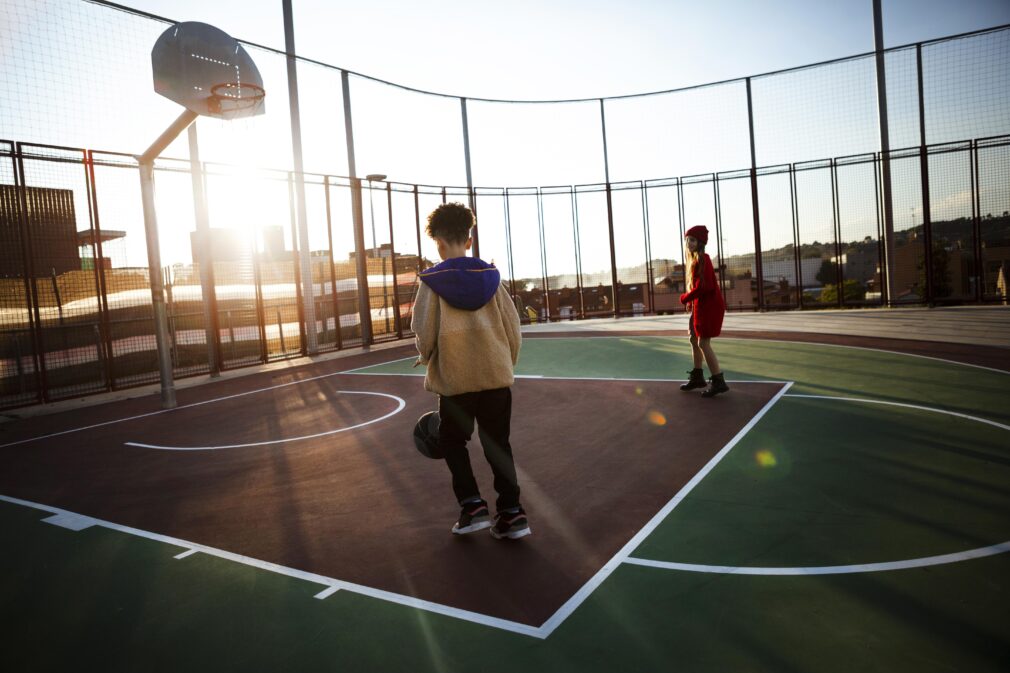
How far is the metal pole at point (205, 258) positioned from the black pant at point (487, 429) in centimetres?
947

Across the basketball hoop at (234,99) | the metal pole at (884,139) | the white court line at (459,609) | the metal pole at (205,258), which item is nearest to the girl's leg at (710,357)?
the white court line at (459,609)

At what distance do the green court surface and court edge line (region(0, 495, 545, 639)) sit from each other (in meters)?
0.04

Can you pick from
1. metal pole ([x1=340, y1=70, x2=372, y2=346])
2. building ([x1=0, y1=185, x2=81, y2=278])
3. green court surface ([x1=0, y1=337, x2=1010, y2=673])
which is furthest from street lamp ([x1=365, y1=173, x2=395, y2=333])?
green court surface ([x1=0, y1=337, x2=1010, y2=673])

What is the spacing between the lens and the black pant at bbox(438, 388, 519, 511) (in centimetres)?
351

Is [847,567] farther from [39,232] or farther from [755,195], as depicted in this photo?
[755,195]

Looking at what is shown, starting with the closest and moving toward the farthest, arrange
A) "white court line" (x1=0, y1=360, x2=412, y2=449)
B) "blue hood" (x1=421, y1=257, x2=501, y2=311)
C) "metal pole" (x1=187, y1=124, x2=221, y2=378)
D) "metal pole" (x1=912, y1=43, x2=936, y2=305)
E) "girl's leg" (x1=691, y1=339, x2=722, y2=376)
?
"blue hood" (x1=421, y1=257, x2=501, y2=311) → "girl's leg" (x1=691, y1=339, x2=722, y2=376) → "white court line" (x1=0, y1=360, x2=412, y2=449) → "metal pole" (x1=187, y1=124, x2=221, y2=378) → "metal pole" (x1=912, y1=43, x2=936, y2=305)

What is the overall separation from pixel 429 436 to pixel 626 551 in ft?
4.09

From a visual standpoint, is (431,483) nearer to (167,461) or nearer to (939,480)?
(167,461)

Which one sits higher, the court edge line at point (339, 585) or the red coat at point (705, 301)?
the red coat at point (705, 301)

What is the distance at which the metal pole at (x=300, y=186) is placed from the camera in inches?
522

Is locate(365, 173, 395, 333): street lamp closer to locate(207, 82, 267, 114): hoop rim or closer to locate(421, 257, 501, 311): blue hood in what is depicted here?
locate(207, 82, 267, 114): hoop rim

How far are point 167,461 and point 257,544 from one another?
2660 millimetres

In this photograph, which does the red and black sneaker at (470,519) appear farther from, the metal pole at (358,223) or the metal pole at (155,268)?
the metal pole at (358,223)

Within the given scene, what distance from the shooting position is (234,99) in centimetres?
773
